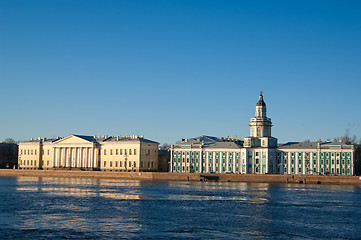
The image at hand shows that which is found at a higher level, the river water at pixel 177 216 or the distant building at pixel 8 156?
the distant building at pixel 8 156

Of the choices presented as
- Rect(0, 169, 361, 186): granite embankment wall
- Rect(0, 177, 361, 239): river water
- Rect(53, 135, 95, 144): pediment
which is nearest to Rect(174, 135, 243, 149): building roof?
Rect(0, 169, 361, 186): granite embankment wall

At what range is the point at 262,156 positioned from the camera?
8056cm

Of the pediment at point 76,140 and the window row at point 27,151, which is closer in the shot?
the pediment at point 76,140

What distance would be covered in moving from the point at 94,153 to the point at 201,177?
2498 centimetres

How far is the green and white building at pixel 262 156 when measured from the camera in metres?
76.5

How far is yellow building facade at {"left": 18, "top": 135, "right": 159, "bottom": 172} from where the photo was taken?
298 feet

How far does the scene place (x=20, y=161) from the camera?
104m

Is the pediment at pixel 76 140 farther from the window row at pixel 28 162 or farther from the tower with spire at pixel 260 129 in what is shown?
the tower with spire at pixel 260 129

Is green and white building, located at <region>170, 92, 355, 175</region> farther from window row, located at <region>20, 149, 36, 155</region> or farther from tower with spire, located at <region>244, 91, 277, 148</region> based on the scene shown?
window row, located at <region>20, 149, 36, 155</region>

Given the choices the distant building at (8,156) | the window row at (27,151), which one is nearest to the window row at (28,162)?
the window row at (27,151)

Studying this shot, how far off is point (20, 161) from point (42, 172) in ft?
47.6

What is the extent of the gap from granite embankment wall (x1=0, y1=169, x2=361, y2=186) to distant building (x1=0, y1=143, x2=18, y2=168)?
75.5 ft

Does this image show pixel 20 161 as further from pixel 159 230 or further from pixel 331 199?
pixel 159 230

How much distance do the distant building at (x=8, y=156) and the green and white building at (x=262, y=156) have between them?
1770 inches
